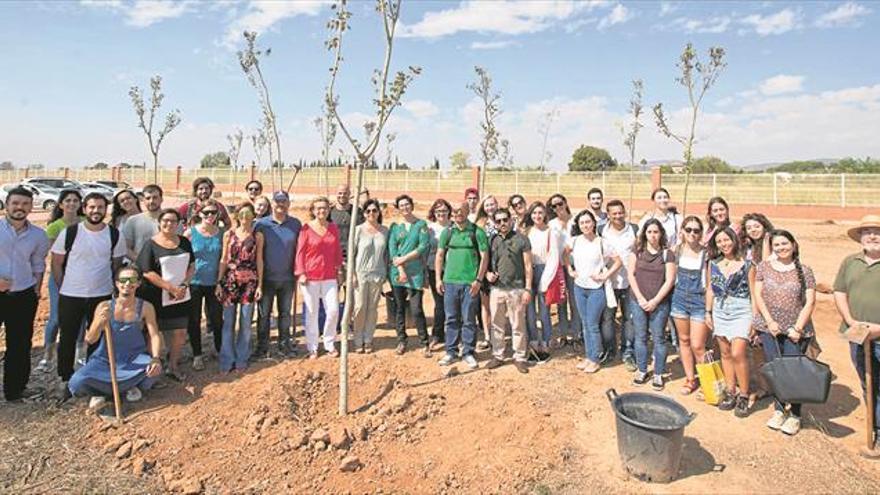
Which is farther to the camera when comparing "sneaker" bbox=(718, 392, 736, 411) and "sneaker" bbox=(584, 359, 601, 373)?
"sneaker" bbox=(584, 359, 601, 373)

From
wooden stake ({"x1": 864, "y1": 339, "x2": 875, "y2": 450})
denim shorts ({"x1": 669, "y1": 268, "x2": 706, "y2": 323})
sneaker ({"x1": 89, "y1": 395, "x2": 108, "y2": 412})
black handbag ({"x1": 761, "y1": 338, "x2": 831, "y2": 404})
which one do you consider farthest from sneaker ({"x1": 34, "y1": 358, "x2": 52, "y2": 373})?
wooden stake ({"x1": 864, "y1": 339, "x2": 875, "y2": 450})

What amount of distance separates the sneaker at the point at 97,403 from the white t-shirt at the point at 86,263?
2.99 ft

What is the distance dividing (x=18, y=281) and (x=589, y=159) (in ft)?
185

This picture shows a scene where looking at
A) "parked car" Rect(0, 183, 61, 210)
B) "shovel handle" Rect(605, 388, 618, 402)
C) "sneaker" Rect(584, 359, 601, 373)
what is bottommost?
"sneaker" Rect(584, 359, 601, 373)

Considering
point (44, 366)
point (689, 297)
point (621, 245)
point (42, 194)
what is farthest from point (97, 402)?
point (42, 194)

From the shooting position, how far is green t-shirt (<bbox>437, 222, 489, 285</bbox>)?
5211 mm

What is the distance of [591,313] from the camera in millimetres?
5207

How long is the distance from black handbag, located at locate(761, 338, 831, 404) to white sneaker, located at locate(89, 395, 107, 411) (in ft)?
18.3

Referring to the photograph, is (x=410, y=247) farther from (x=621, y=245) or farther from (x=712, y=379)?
(x=712, y=379)

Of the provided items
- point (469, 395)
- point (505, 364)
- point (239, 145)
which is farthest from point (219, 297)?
point (239, 145)

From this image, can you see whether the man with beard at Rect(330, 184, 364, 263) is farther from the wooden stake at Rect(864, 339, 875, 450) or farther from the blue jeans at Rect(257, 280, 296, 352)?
the wooden stake at Rect(864, 339, 875, 450)

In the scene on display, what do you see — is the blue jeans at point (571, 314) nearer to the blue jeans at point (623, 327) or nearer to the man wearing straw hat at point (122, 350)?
the blue jeans at point (623, 327)

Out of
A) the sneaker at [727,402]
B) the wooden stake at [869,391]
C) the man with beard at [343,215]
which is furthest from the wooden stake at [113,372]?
the wooden stake at [869,391]

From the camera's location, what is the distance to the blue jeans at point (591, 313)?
516cm
